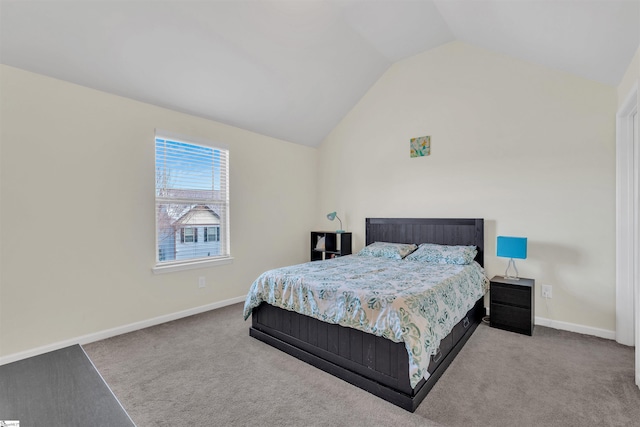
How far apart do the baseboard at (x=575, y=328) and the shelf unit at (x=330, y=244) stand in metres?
2.50

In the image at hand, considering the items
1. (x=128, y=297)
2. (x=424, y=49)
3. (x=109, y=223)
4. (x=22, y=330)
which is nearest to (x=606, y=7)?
(x=424, y=49)

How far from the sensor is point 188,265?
3553 mm

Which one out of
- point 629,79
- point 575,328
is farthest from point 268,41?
point 575,328

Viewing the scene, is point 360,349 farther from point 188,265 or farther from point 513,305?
point 188,265

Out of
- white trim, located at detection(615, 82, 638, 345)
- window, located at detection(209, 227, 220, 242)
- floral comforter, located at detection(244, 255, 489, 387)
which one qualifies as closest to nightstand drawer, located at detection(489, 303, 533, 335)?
floral comforter, located at detection(244, 255, 489, 387)

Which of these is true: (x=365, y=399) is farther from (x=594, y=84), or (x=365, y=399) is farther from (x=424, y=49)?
(x=424, y=49)

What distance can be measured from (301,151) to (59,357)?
14.1ft

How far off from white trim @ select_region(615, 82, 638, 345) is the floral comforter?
1113mm

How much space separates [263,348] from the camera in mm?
2713

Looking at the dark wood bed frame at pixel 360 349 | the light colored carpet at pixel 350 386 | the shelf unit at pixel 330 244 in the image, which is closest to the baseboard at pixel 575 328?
the light colored carpet at pixel 350 386

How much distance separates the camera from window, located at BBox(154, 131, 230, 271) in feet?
11.2

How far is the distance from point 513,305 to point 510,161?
1.59 m

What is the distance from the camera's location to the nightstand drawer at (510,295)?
116 inches

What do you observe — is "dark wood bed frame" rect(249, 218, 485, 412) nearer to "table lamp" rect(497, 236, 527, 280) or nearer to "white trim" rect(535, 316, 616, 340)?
"table lamp" rect(497, 236, 527, 280)
